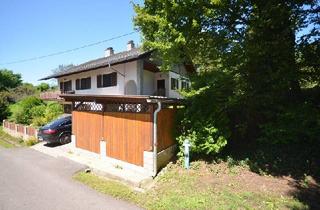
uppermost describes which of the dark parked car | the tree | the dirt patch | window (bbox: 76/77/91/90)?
the tree

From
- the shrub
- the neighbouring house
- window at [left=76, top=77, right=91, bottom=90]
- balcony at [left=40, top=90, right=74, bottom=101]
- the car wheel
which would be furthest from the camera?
balcony at [left=40, top=90, right=74, bottom=101]

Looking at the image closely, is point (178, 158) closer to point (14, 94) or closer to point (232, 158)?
point (232, 158)

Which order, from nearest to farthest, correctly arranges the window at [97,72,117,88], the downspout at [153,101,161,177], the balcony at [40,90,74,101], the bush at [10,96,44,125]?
the downspout at [153,101,161,177], the window at [97,72,117,88], the bush at [10,96,44,125], the balcony at [40,90,74,101]

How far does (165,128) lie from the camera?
11.7m

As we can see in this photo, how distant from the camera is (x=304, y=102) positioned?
1053 centimetres

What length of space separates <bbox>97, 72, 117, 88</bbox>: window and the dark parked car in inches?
208

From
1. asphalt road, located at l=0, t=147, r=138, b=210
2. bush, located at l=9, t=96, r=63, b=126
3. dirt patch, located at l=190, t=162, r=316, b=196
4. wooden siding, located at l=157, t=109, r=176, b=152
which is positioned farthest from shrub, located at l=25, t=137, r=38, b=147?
dirt patch, located at l=190, t=162, r=316, b=196

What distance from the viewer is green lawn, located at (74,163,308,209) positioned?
25.5 ft

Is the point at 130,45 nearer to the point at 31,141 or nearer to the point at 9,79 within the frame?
the point at 31,141

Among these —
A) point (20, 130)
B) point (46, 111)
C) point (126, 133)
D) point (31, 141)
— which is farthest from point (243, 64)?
point (46, 111)

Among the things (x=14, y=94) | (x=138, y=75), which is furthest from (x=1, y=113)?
(x=138, y=75)

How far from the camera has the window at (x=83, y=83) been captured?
960 inches

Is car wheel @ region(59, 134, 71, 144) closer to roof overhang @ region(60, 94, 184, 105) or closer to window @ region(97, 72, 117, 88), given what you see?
roof overhang @ region(60, 94, 184, 105)

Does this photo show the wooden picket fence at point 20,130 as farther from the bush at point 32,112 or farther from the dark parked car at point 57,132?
the dark parked car at point 57,132
